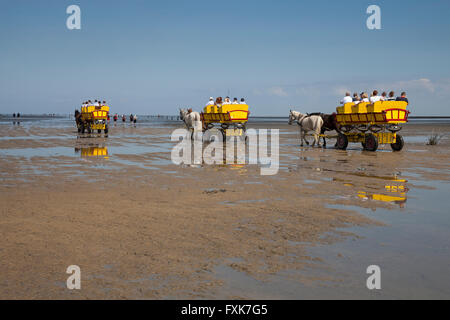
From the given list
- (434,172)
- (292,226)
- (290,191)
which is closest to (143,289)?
(292,226)

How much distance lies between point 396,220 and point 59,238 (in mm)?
4699

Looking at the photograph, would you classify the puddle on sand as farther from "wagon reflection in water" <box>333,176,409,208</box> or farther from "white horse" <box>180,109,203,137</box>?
"white horse" <box>180,109,203,137</box>

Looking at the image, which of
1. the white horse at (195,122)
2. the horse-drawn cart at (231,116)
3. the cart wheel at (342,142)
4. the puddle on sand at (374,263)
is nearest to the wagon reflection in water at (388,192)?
the puddle on sand at (374,263)

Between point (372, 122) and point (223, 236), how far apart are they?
46.3 ft

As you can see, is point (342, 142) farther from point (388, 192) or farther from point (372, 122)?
point (388, 192)

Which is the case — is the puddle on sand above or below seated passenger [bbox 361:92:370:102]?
below

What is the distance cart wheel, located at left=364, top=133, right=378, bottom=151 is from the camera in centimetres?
1828

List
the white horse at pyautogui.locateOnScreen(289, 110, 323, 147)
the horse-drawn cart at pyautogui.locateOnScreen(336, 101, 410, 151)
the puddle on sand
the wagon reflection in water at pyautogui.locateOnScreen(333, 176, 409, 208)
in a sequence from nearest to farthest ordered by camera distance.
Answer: the puddle on sand
the wagon reflection in water at pyautogui.locateOnScreen(333, 176, 409, 208)
the horse-drawn cart at pyautogui.locateOnScreen(336, 101, 410, 151)
the white horse at pyautogui.locateOnScreen(289, 110, 323, 147)

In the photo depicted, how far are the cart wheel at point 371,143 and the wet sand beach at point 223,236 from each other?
25.5 feet

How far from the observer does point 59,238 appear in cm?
534

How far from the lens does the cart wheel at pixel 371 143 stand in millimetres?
18278

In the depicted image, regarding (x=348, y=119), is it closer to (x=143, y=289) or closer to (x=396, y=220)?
(x=396, y=220)

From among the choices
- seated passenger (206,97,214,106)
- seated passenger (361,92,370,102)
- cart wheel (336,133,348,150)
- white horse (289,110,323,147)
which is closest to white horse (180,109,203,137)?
seated passenger (206,97,214,106)
